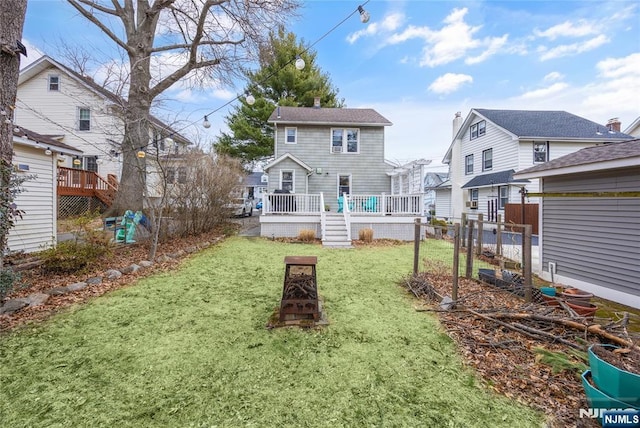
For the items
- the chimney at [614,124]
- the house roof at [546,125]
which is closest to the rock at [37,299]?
the house roof at [546,125]

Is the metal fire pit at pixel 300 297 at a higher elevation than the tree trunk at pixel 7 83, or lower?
lower

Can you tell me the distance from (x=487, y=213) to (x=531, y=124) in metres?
5.94

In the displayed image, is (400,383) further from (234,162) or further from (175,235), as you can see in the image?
(234,162)

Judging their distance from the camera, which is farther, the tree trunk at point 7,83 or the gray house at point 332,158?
the gray house at point 332,158

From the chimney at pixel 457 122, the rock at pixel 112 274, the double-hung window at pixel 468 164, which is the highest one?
the chimney at pixel 457 122

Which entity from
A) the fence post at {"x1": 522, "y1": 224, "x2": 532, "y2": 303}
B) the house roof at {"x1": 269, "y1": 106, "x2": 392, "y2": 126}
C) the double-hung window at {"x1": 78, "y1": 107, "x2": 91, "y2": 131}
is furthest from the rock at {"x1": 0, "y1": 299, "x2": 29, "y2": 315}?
the double-hung window at {"x1": 78, "y1": 107, "x2": 91, "y2": 131}

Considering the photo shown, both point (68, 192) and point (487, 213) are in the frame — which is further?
point (487, 213)

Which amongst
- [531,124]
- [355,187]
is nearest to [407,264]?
[355,187]

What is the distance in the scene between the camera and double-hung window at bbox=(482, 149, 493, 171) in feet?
54.7

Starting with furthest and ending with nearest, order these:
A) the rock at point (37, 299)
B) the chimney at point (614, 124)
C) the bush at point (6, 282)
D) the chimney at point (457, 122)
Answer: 1. the chimney at point (457, 122)
2. the chimney at point (614, 124)
3. the rock at point (37, 299)
4. the bush at point (6, 282)

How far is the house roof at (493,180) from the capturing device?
14.2 meters

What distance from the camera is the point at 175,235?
30.2 feet

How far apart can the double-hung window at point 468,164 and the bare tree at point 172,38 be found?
14.5m

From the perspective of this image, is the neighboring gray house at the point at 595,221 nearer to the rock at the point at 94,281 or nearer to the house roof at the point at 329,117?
the rock at the point at 94,281
